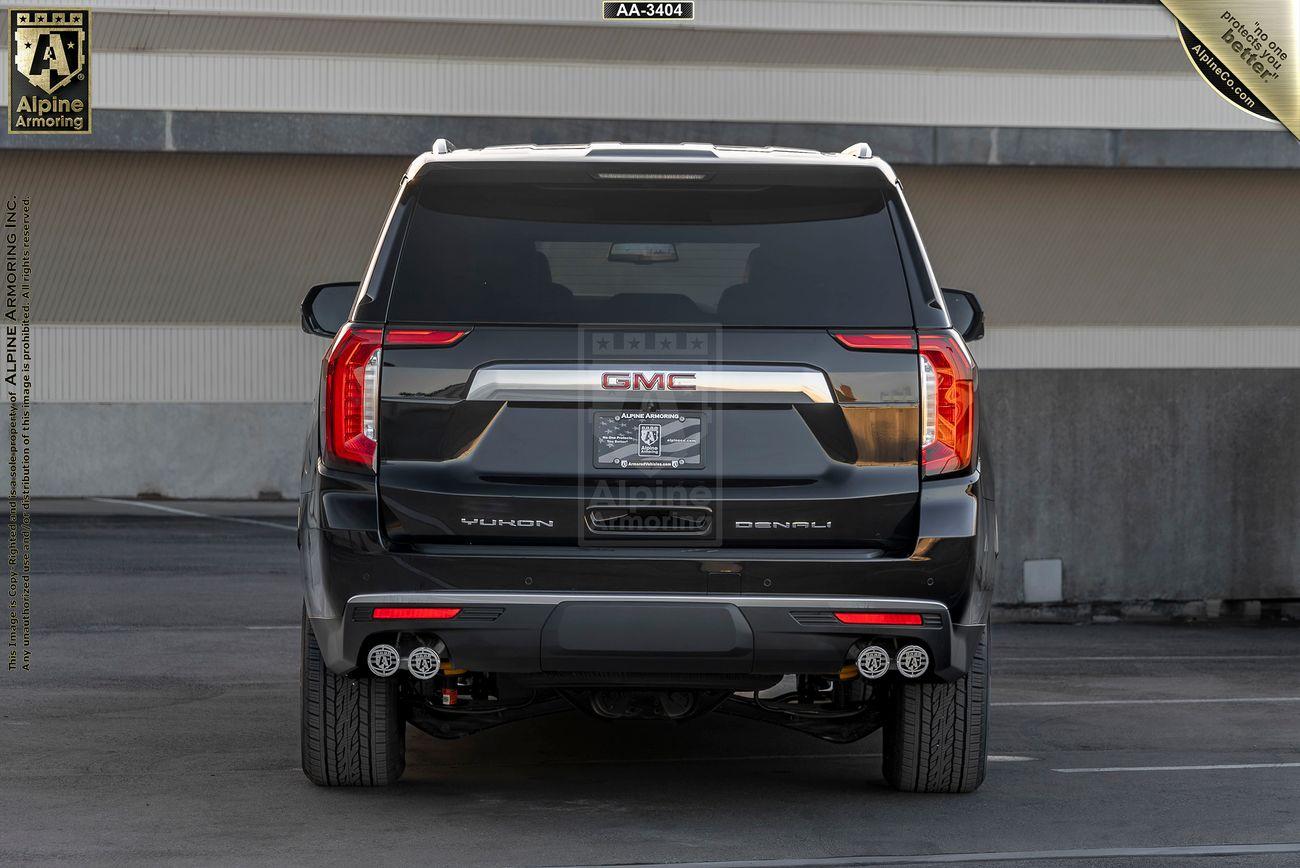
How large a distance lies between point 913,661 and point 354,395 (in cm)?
183

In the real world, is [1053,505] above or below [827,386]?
below

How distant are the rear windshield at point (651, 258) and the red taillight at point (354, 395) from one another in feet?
0.47

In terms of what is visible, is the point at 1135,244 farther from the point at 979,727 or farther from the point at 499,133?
the point at 979,727

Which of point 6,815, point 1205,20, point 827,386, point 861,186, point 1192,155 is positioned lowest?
point 6,815

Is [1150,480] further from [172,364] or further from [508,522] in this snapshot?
[172,364]

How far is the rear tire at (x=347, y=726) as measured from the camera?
20.7 feet

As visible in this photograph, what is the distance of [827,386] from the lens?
18.7ft

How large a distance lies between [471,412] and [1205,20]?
2355 centimetres

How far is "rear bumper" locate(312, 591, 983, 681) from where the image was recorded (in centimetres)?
562

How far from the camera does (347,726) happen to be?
6.40m

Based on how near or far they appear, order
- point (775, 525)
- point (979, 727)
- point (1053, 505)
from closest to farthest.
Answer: point (775, 525) < point (979, 727) < point (1053, 505)

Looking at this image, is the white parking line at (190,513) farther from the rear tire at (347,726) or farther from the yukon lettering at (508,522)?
the yukon lettering at (508,522)

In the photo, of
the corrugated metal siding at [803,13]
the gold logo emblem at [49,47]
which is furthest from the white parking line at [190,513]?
the corrugated metal siding at [803,13]

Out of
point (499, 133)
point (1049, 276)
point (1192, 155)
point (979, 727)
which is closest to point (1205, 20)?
point (1192, 155)
